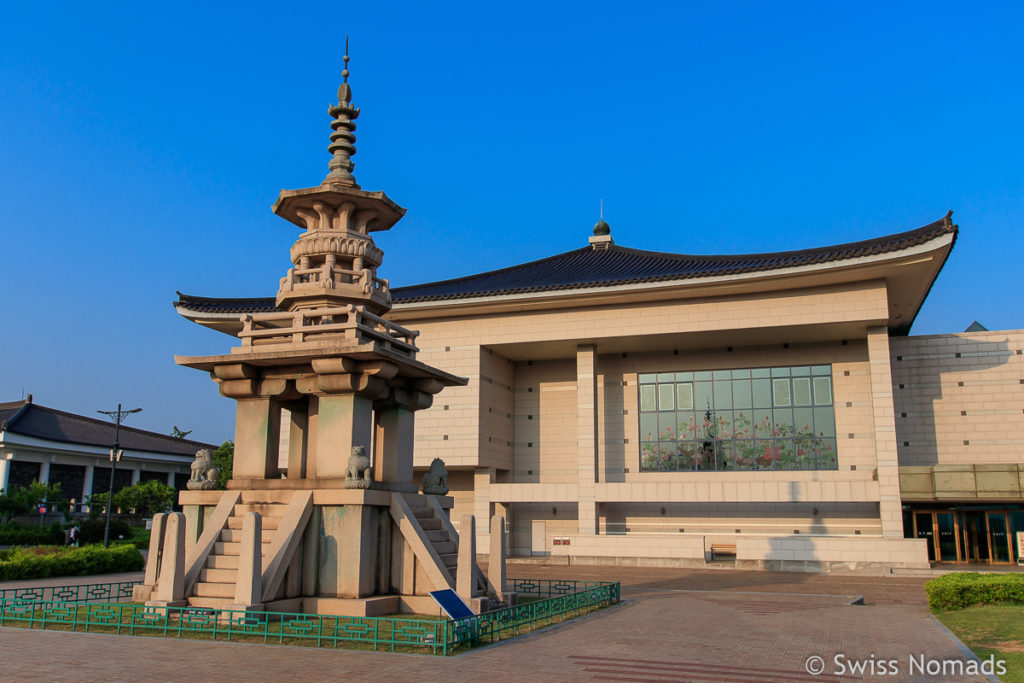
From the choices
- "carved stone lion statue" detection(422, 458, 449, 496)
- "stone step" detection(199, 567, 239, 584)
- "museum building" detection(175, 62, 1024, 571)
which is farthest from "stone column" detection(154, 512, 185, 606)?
"museum building" detection(175, 62, 1024, 571)

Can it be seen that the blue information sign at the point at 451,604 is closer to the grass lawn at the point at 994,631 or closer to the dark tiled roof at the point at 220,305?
the grass lawn at the point at 994,631

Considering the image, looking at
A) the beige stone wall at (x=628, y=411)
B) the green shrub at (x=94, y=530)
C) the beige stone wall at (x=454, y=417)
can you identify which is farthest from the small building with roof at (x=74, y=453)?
the beige stone wall at (x=628, y=411)

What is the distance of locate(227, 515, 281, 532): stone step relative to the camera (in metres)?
15.4

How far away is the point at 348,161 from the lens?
18.6 m

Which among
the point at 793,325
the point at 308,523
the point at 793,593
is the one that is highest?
the point at 793,325

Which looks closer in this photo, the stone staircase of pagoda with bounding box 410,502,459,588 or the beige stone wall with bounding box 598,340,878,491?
the stone staircase of pagoda with bounding box 410,502,459,588

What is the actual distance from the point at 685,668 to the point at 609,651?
4.99 feet

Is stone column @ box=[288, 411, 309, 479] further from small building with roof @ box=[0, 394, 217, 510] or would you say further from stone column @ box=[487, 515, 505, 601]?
small building with roof @ box=[0, 394, 217, 510]

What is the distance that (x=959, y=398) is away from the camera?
35.0m

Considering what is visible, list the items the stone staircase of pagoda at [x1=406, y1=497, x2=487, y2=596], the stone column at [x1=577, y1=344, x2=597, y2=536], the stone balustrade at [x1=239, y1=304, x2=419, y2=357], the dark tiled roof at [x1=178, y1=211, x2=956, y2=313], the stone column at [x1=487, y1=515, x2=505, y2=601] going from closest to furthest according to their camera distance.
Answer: the stone column at [x1=487, y1=515, x2=505, y2=601]
the stone balustrade at [x1=239, y1=304, x2=419, y2=357]
the stone staircase of pagoda at [x1=406, y1=497, x2=487, y2=596]
the dark tiled roof at [x1=178, y1=211, x2=956, y2=313]
the stone column at [x1=577, y1=344, x2=597, y2=536]

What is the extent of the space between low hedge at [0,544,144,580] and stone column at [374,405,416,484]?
15.4m

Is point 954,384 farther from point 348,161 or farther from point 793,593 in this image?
point 348,161

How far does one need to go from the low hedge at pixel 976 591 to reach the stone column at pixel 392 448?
12440 mm

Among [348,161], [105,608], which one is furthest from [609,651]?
[348,161]
